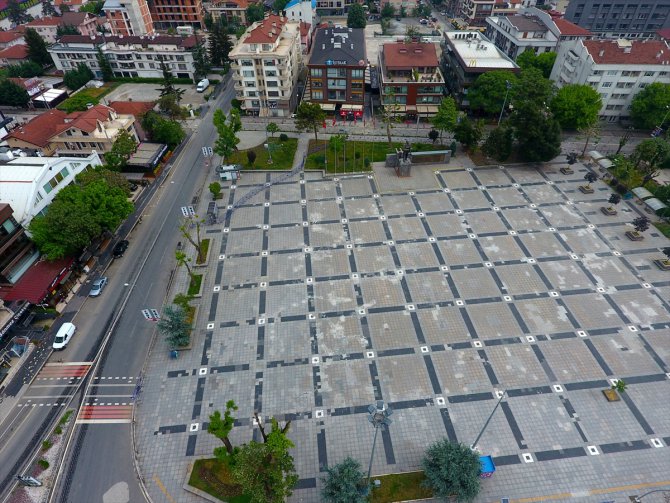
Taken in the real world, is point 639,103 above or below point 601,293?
above

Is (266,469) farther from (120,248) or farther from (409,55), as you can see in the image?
A: (409,55)

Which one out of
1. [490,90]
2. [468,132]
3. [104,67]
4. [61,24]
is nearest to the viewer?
[468,132]

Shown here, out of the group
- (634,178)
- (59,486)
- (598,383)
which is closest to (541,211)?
(634,178)

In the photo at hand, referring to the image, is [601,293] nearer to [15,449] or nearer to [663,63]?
[663,63]

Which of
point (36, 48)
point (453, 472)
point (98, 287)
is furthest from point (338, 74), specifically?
point (36, 48)

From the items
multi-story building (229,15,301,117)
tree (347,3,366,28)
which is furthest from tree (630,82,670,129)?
tree (347,3,366,28)

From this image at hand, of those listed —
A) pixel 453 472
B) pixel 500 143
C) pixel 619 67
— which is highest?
pixel 619 67
